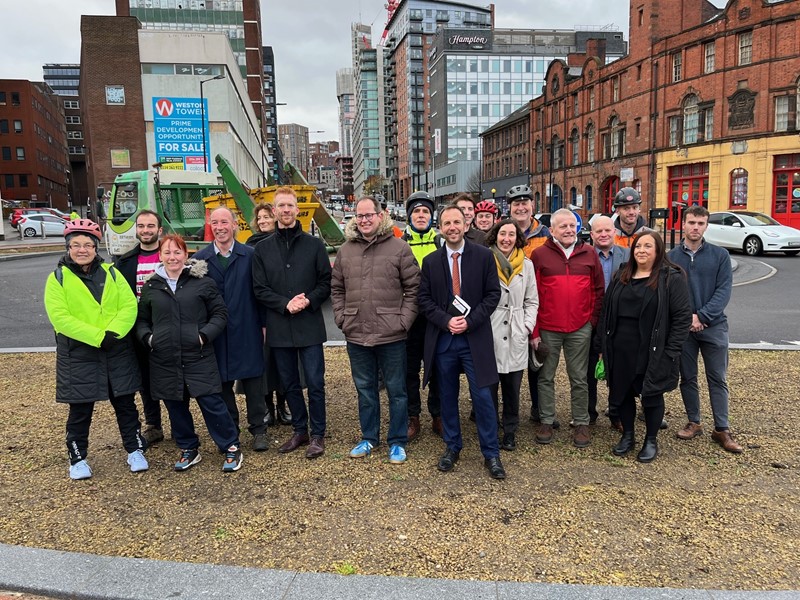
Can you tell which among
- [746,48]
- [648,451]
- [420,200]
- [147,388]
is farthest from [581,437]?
[746,48]

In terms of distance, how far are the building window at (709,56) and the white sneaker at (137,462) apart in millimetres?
40774

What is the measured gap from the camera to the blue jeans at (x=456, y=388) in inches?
177

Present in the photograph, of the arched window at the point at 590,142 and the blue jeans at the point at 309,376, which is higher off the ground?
the arched window at the point at 590,142

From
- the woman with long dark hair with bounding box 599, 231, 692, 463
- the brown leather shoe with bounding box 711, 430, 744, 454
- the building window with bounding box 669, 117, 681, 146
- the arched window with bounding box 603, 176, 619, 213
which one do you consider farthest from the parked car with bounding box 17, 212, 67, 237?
the brown leather shoe with bounding box 711, 430, 744, 454

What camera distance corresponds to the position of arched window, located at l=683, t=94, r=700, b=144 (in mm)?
38000

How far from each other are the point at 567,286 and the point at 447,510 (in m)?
2.09

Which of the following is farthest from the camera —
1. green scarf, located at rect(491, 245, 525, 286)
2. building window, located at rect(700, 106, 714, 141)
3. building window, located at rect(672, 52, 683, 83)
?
building window, located at rect(672, 52, 683, 83)

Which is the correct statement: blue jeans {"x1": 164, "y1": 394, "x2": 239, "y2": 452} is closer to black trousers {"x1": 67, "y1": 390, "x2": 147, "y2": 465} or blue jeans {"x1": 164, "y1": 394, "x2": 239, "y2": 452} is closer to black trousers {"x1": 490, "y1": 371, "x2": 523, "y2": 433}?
black trousers {"x1": 67, "y1": 390, "x2": 147, "y2": 465}

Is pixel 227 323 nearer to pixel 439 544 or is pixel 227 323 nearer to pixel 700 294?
pixel 439 544

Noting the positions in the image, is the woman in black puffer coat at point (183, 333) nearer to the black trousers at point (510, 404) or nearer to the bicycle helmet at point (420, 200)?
the bicycle helmet at point (420, 200)

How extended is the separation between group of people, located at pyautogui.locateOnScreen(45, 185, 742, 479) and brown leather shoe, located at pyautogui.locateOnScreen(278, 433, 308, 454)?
1 cm

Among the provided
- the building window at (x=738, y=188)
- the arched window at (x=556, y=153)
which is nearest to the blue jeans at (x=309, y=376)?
the building window at (x=738, y=188)

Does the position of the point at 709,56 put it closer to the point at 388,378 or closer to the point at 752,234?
the point at 752,234

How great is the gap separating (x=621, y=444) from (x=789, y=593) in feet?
6.35
